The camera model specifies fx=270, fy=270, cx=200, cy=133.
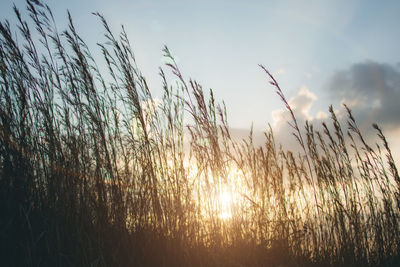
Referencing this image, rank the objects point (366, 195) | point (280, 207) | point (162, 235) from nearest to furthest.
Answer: point (162, 235) → point (280, 207) → point (366, 195)

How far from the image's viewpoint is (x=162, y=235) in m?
1.81

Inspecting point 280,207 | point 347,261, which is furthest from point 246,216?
point 347,261

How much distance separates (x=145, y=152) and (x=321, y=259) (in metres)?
1.57

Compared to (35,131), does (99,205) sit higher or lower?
lower

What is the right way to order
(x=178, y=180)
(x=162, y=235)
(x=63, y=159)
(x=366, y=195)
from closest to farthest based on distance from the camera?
(x=162, y=235) < (x=63, y=159) < (x=178, y=180) < (x=366, y=195)

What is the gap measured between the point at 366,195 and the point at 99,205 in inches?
90.2

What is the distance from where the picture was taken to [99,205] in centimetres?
183

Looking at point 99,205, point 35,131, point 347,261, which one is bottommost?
point 347,261

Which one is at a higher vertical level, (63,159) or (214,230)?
(63,159)

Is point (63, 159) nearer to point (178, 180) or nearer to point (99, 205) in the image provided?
point (99, 205)

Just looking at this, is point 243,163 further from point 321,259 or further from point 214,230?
point 321,259

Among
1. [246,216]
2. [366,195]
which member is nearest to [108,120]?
[246,216]

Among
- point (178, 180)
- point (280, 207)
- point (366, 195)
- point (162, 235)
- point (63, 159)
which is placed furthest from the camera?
point (366, 195)

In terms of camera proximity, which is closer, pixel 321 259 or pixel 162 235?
pixel 162 235
